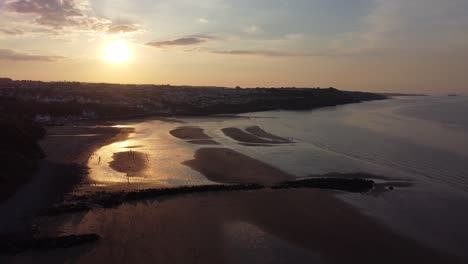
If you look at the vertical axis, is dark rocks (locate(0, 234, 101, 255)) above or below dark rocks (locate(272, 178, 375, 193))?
above

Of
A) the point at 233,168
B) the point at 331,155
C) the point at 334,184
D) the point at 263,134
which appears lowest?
the point at 263,134

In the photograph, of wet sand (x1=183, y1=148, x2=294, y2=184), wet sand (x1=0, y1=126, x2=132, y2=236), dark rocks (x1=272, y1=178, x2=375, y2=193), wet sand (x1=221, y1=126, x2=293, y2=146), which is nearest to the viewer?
wet sand (x1=0, y1=126, x2=132, y2=236)

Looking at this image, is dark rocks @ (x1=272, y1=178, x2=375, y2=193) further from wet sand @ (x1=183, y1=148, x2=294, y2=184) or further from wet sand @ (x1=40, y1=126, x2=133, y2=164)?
wet sand @ (x1=40, y1=126, x2=133, y2=164)

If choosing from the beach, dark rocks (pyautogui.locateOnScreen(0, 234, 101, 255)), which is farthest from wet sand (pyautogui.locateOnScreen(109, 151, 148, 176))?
dark rocks (pyautogui.locateOnScreen(0, 234, 101, 255))

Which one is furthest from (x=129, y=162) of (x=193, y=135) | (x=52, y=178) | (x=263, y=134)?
(x=263, y=134)

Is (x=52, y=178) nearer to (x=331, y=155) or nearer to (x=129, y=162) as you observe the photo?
(x=129, y=162)

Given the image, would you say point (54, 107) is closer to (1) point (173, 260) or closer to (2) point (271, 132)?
(2) point (271, 132)
